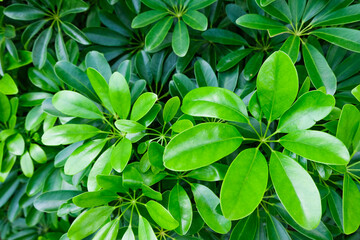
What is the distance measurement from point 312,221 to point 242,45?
0.60 m

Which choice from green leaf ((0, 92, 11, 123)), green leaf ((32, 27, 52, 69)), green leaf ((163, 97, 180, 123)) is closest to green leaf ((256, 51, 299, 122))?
green leaf ((163, 97, 180, 123))

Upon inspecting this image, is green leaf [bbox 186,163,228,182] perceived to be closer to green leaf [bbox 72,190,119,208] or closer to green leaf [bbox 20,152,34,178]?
green leaf [bbox 72,190,119,208]

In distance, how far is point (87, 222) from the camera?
0.69 m

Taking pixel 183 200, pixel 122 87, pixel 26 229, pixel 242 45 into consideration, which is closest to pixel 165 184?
pixel 183 200

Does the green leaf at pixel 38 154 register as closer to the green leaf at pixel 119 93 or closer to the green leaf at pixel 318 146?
the green leaf at pixel 119 93

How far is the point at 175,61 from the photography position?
3.20 feet

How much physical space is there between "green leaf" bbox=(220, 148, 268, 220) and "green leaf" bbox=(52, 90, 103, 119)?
406mm

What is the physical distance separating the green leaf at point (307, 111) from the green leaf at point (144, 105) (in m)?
0.30

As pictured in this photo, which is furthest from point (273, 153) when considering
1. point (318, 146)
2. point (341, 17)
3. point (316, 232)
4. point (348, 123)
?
point (341, 17)

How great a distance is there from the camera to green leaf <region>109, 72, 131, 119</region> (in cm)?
71

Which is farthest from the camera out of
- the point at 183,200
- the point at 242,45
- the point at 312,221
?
the point at 242,45

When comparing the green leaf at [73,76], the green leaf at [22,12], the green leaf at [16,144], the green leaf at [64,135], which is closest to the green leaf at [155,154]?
the green leaf at [64,135]

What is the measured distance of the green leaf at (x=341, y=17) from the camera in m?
0.72

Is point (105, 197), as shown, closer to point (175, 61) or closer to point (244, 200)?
point (244, 200)
